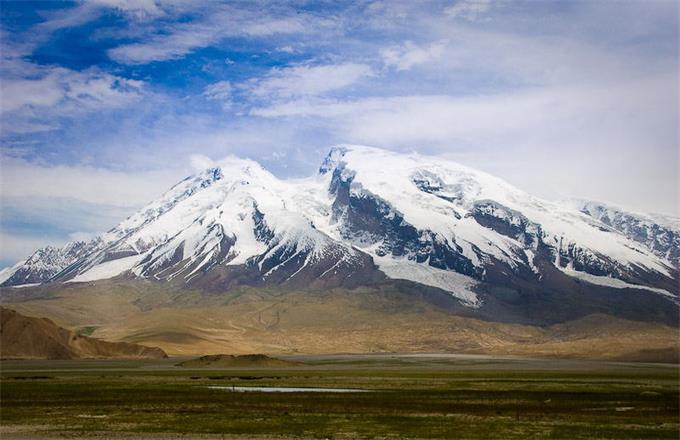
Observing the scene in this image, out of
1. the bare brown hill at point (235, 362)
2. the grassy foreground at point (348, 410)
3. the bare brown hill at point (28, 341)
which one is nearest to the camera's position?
the grassy foreground at point (348, 410)

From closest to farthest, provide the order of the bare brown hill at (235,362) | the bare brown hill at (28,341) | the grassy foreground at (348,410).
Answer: the grassy foreground at (348,410)
the bare brown hill at (235,362)
the bare brown hill at (28,341)

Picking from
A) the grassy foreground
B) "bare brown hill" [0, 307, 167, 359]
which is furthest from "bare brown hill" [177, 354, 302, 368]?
the grassy foreground

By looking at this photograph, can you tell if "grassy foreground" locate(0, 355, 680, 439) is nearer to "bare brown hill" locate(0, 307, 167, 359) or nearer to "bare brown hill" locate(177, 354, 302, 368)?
"bare brown hill" locate(177, 354, 302, 368)

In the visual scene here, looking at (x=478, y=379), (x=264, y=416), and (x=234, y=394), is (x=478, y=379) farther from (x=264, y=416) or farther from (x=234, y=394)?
(x=264, y=416)

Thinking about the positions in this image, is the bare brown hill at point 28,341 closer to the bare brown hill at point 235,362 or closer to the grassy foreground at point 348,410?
the bare brown hill at point 235,362

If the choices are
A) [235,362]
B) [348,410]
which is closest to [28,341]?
[235,362]

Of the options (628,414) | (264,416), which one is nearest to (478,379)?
(628,414)

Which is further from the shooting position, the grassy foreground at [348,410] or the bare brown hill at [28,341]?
the bare brown hill at [28,341]

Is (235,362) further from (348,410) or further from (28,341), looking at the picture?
(348,410)

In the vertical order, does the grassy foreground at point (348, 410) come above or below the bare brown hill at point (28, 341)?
above

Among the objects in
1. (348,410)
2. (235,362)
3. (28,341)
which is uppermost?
(348,410)

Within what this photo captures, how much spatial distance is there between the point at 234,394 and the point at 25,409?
68.1ft

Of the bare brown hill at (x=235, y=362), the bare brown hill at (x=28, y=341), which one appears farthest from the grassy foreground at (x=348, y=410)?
the bare brown hill at (x=28, y=341)

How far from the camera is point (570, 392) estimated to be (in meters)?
85.8
